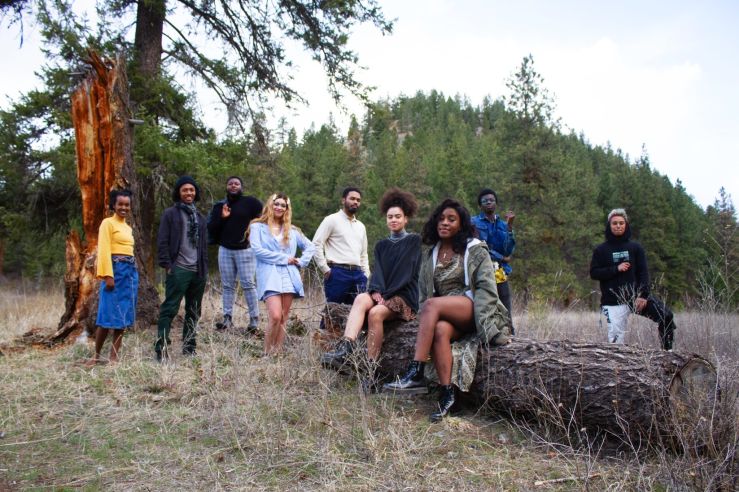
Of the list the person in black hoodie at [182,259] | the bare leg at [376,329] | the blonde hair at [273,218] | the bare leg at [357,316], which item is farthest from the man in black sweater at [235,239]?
the bare leg at [376,329]

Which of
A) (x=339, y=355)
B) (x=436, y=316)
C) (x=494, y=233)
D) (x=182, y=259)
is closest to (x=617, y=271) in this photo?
(x=494, y=233)

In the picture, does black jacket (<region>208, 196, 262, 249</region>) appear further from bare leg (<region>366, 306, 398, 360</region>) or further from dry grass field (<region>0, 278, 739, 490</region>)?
bare leg (<region>366, 306, 398, 360</region>)

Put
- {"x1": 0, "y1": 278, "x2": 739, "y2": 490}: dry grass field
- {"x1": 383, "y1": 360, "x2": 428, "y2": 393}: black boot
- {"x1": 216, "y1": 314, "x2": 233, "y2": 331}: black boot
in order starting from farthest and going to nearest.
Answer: {"x1": 216, "y1": 314, "x2": 233, "y2": 331}: black boot, {"x1": 383, "y1": 360, "x2": 428, "y2": 393}: black boot, {"x1": 0, "y1": 278, "x2": 739, "y2": 490}: dry grass field

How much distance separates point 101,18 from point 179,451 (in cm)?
864

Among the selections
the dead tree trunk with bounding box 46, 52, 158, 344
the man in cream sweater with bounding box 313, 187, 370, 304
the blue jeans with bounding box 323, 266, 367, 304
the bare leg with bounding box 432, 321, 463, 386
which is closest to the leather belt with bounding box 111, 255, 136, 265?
the dead tree trunk with bounding box 46, 52, 158, 344

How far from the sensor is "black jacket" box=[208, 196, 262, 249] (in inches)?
261

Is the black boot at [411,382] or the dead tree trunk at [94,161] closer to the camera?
the black boot at [411,382]

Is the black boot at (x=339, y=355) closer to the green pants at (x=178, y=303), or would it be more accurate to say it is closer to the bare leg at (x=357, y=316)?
the bare leg at (x=357, y=316)

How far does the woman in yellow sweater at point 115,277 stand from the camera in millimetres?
5297

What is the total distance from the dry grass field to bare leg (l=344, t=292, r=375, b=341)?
35 cm

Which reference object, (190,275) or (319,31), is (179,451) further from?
(319,31)

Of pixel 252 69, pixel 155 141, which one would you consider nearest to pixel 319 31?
pixel 252 69

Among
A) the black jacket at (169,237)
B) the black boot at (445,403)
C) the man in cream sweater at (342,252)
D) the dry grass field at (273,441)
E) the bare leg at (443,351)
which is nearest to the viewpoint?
the dry grass field at (273,441)

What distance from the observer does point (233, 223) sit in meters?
6.64
